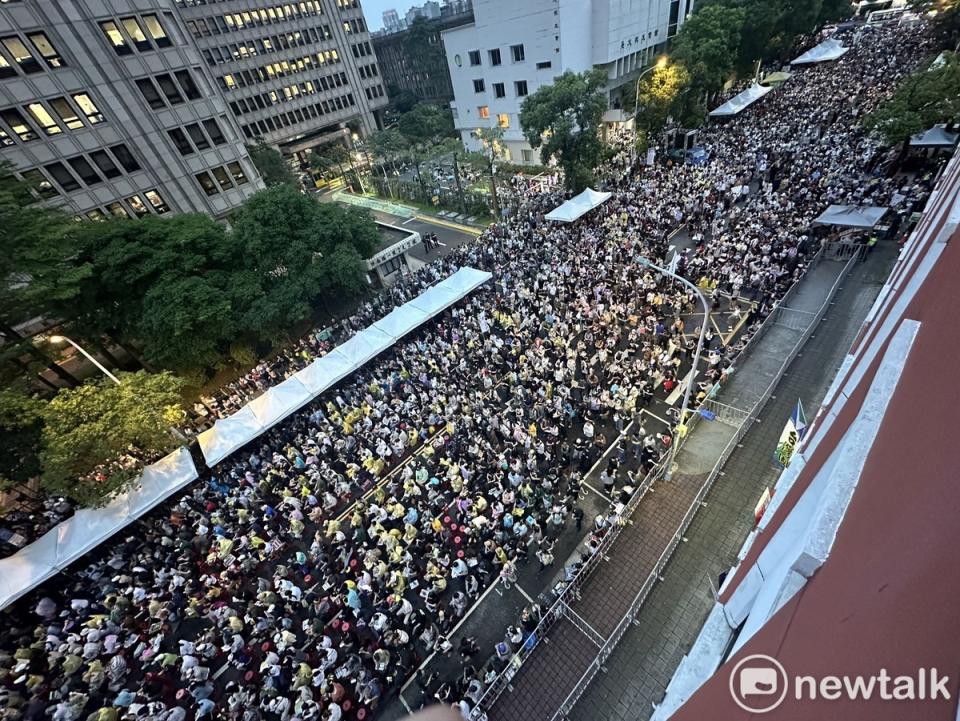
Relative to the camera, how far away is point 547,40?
3678cm

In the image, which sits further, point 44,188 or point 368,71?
point 368,71

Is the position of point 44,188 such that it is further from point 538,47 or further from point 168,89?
point 538,47

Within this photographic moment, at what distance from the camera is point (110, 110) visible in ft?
83.8

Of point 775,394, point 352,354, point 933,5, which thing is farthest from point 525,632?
point 933,5

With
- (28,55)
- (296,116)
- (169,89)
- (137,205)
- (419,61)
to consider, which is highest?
(28,55)

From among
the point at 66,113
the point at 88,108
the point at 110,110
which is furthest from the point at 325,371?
the point at 88,108

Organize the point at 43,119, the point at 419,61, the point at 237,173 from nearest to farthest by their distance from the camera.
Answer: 1. the point at 43,119
2. the point at 237,173
3. the point at 419,61

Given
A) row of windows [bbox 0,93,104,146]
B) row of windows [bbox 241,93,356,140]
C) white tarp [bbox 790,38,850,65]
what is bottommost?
white tarp [bbox 790,38,850,65]

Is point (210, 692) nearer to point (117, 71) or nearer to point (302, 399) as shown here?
point (302, 399)

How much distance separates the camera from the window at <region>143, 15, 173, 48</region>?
25817mm

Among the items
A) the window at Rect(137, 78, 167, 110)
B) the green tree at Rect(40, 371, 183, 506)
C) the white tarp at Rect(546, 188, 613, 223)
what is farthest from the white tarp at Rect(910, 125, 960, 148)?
the window at Rect(137, 78, 167, 110)

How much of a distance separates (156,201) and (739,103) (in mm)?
50801

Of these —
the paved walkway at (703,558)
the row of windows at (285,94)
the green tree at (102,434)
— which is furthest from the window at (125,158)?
the paved walkway at (703,558)
